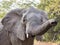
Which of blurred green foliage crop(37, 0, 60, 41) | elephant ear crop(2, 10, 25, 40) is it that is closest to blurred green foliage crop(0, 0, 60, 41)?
blurred green foliage crop(37, 0, 60, 41)

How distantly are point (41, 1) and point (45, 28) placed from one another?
9.30 m

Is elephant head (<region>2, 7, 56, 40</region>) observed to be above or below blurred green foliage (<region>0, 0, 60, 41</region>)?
above

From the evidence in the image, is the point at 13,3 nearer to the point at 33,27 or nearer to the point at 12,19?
the point at 12,19

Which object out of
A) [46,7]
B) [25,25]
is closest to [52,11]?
[46,7]

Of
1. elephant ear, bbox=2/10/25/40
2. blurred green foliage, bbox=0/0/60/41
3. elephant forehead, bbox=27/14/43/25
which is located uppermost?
elephant forehead, bbox=27/14/43/25

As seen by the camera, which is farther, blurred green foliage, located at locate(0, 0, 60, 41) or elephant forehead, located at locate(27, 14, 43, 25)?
blurred green foliage, located at locate(0, 0, 60, 41)

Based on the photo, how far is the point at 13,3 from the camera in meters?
13.1

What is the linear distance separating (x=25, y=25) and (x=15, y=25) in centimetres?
35

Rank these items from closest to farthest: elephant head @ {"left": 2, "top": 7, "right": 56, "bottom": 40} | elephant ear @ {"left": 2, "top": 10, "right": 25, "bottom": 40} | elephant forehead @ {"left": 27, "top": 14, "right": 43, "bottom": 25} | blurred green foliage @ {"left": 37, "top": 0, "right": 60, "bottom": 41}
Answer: elephant head @ {"left": 2, "top": 7, "right": 56, "bottom": 40} < elephant forehead @ {"left": 27, "top": 14, "right": 43, "bottom": 25} < elephant ear @ {"left": 2, "top": 10, "right": 25, "bottom": 40} < blurred green foliage @ {"left": 37, "top": 0, "right": 60, "bottom": 41}

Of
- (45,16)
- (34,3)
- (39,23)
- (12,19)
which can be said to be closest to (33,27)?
(39,23)

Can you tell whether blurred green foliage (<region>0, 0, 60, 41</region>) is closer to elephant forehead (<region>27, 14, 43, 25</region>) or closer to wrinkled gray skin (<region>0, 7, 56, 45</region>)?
wrinkled gray skin (<region>0, 7, 56, 45</region>)

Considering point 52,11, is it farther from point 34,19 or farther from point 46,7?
point 34,19

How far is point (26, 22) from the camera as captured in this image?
4090 millimetres

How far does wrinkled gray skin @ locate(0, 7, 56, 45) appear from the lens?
372 cm
